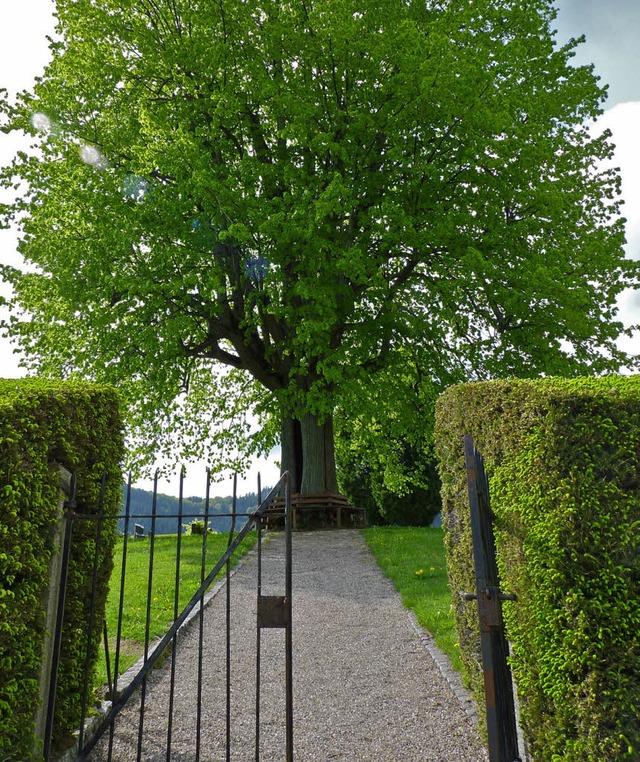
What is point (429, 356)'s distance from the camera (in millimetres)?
17078

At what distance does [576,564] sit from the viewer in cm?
334

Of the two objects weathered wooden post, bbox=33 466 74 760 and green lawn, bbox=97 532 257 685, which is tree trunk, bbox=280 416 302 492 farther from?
weathered wooden post, bbox=33 466 74 760

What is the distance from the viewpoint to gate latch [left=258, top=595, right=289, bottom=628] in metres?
4.40

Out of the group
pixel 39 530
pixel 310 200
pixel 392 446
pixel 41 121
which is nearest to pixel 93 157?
pixel 41 121

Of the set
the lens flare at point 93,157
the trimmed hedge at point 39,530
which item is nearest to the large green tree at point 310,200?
the lens flare at point 93,157

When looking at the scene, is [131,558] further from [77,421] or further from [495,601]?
[495,601]

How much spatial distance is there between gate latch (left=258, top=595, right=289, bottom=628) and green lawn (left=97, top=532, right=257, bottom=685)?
2773 millimetres

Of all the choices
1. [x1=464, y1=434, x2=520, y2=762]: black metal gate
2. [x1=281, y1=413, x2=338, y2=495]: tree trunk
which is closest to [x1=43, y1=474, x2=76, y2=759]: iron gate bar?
[x1=464, y1=434, x2=520, y2=762]: black metal gate

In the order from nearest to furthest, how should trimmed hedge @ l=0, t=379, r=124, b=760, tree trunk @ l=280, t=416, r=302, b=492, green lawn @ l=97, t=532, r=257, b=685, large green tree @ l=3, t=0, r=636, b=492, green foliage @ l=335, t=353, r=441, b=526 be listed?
1. trimmed hedge @ l=0, t=379, r=124, b=760
2. green lawn @ l=97, t=532, r=257, b=685
3. large green tree @ l=3, t=0, r=636, b=492
4. green foliage @ l=335, t=353, r=441, b=526
5. tree trunk @ l=280, t=416, r=302, b=492

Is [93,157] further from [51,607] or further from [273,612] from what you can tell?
[273,612]

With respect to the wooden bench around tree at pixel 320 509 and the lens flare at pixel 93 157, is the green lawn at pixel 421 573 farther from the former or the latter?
the lens flare at pixel 93 157

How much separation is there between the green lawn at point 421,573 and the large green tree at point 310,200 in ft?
10.1

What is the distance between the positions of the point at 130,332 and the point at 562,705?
14.0 metres

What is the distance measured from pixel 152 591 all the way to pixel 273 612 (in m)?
7.05
